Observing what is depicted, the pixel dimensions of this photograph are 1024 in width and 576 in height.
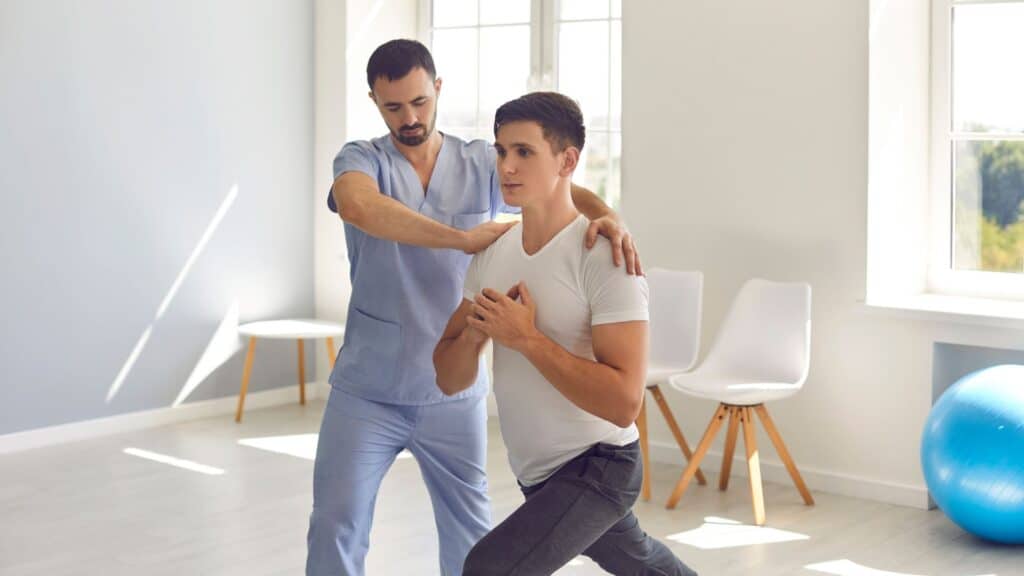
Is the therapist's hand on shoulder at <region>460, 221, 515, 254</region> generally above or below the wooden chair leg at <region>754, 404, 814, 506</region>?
above

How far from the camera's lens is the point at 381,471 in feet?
10.6

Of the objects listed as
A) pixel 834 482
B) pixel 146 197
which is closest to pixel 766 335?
pixel 834 482

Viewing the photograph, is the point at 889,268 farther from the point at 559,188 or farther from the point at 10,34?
the point at 10,34

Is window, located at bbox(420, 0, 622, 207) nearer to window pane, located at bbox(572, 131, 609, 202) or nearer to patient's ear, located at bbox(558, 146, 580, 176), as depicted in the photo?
window pane, located at bbox(572, 131, 609, 202)

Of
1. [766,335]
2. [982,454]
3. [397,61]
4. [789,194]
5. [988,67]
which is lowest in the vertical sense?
[982,454]

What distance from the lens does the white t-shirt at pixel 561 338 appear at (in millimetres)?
2627

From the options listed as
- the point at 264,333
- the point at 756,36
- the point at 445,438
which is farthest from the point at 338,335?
the point at 445,438

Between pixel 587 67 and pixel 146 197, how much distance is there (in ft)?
7.18

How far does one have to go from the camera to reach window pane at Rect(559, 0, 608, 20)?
260 inches

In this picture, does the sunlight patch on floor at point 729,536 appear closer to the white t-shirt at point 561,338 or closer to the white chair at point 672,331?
the white chair at point 672,331

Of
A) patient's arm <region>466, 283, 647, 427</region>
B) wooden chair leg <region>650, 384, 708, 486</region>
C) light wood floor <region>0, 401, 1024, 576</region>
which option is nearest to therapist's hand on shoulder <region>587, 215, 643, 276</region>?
patient's arm <region>466, 283, 647, 427</region>

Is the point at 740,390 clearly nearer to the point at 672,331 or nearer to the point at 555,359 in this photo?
the point at 672,331

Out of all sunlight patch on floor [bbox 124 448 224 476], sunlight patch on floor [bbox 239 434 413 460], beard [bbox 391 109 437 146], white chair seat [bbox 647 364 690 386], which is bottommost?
sunlight patch on floor [bbox 124 448 224 476]

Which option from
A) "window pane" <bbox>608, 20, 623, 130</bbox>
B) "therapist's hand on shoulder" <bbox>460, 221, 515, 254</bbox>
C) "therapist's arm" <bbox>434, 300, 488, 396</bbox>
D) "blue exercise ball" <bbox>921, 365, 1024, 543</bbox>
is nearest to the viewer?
"therapist's arm" <bbox>434, 300, 488, 396</bbox>
